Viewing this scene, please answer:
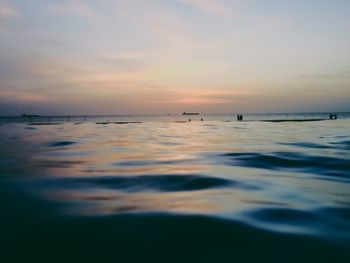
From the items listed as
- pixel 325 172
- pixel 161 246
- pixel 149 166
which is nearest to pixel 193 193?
pixel 161 246

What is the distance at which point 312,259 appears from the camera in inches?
161

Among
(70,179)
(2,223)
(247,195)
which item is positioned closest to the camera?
(2,223)

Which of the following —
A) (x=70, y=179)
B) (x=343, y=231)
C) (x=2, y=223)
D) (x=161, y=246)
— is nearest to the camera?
(x=161, y=246)

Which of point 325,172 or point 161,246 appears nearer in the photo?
point 161,246

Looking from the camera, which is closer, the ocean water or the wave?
the ocean water

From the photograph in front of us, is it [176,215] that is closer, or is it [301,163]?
[176,215]

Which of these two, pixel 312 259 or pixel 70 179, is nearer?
pixel 312 259

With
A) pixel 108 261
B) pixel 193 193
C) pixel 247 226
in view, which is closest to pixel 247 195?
pixel 193 193

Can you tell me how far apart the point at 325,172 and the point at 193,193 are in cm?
564

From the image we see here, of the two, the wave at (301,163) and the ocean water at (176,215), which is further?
the wave at (301,163)

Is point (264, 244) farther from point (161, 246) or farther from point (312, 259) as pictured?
point (161, 246)

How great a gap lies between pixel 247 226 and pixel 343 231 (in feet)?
4.95

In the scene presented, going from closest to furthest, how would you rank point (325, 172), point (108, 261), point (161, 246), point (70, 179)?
point (108, 261)
point (161, 246)
point (70, 179)
point (325, 172)

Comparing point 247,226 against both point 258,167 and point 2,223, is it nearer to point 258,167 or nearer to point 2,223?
point 2,223
